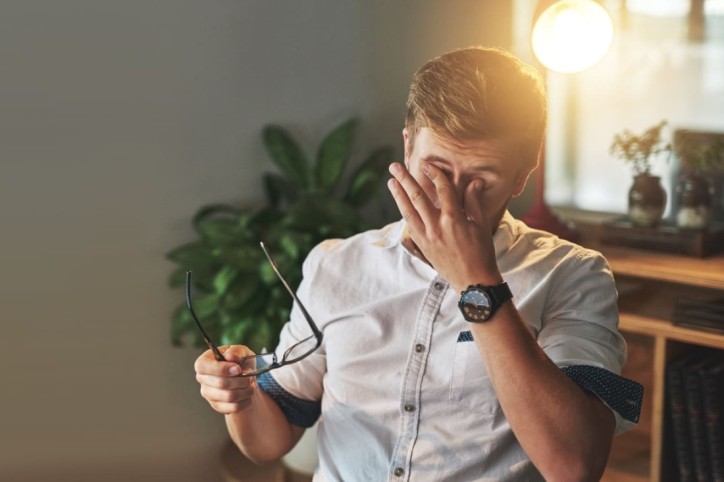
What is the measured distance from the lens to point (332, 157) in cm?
286

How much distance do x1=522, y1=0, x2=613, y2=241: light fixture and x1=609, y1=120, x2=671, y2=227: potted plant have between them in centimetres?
23

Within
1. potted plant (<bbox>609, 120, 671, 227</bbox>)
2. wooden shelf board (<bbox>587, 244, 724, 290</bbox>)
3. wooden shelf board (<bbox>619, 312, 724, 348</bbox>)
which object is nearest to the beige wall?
potted plant (<bbox>609, 120, 671, 227</bbox>)

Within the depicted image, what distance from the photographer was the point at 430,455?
1.56 metres

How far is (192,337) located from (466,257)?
5.05 feet

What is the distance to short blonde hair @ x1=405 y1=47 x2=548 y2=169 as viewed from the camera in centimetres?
146

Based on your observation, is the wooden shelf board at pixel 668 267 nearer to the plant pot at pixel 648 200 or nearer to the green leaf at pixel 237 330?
the plant pot at pixel 648 200

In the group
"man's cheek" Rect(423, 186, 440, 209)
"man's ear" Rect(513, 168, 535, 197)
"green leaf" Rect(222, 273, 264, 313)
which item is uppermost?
"man's cheek" Rect(423, 186, 440, 209)

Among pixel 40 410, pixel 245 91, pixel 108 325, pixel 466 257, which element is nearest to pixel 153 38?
pixel 245 91

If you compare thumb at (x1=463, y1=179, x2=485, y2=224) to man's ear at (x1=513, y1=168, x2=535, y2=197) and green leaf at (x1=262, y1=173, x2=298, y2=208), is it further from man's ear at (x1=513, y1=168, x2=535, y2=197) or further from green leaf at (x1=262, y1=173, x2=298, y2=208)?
green leaf at (x1=262, y1=173, x2=298, y2=208)

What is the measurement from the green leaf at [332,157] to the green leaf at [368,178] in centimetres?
6

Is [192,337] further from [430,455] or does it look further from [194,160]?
[430,455]

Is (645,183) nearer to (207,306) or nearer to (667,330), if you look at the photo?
(667,330)

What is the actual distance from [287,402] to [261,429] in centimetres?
7

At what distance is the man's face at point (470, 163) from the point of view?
1.47 m
